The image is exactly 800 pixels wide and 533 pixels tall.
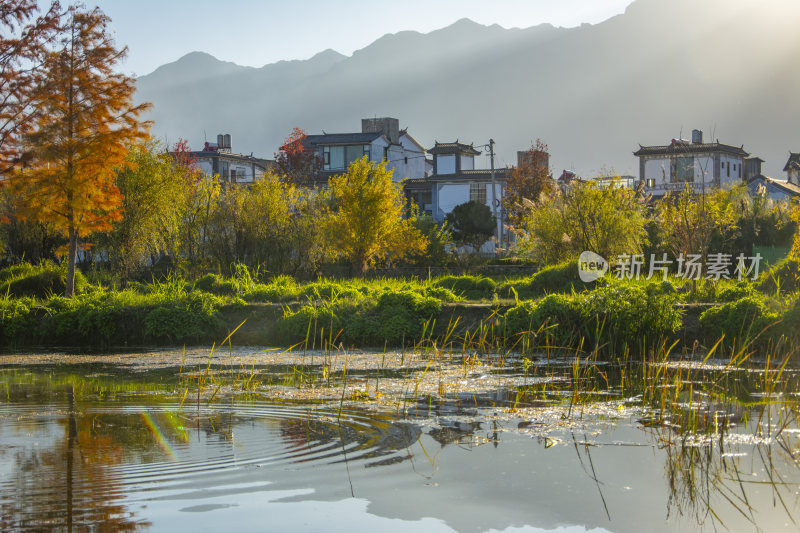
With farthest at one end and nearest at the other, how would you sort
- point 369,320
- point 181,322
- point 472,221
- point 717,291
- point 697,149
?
1. point 697,149
2. point 472,221
3. point 717,291
4. point 181,322
5. point 369,320

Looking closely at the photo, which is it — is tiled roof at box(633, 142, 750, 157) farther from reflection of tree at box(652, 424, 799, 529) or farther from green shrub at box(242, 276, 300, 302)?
reflection of tree at box(652, 424, 799, 529)

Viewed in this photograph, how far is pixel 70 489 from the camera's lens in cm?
562

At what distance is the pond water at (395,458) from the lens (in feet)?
17.1

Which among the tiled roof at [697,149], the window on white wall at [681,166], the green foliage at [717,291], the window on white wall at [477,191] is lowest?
the green foliage at [717,291]

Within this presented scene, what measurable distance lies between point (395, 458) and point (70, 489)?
2332 mm

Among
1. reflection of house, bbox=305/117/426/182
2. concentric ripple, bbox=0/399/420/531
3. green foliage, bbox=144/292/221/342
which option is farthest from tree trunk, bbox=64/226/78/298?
reflection of house, bbox=305/117/426/182

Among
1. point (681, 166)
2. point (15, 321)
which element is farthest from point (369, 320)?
point (681, 166)

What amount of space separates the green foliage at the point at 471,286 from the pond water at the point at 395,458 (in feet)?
27.5

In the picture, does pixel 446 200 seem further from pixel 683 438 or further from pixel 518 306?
pixel 683 438

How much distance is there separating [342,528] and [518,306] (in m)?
10.3

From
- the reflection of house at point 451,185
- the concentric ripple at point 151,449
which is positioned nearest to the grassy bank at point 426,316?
the concentric ripple at point 151,449

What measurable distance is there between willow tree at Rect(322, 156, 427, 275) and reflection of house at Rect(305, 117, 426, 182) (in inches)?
1321

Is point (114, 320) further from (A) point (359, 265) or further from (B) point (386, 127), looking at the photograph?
(B) point (386, 127)

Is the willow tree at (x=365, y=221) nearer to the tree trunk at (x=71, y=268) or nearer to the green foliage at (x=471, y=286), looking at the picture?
the green foliage at (x=471, y=286)
